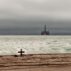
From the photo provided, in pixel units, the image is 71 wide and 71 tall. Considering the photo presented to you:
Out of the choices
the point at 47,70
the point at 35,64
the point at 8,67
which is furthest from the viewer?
the point at 35,64

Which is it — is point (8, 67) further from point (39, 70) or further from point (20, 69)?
point (39, 70)

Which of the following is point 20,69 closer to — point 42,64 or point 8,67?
point 8,67

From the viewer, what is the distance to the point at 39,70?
2102 cm

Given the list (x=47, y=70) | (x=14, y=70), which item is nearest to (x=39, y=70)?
(x=47, y=70)

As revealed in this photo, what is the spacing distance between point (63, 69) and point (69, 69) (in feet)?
1.75

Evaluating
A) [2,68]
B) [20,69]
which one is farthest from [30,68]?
[2,68]

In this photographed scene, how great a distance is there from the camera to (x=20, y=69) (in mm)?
21422

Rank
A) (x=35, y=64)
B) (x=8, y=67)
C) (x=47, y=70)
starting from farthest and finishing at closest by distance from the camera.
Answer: (x=35, y=64) < (x=8, y=67) < (x=47, y=70)

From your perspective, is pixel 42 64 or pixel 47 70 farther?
pixel 42 64

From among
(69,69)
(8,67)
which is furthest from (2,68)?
(69,69)

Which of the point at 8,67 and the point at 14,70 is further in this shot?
the point at 8,67

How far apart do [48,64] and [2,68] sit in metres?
4.74

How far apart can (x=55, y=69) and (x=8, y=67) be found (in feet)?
14.1

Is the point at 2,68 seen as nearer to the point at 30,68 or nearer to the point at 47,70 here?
the point at 30,68
